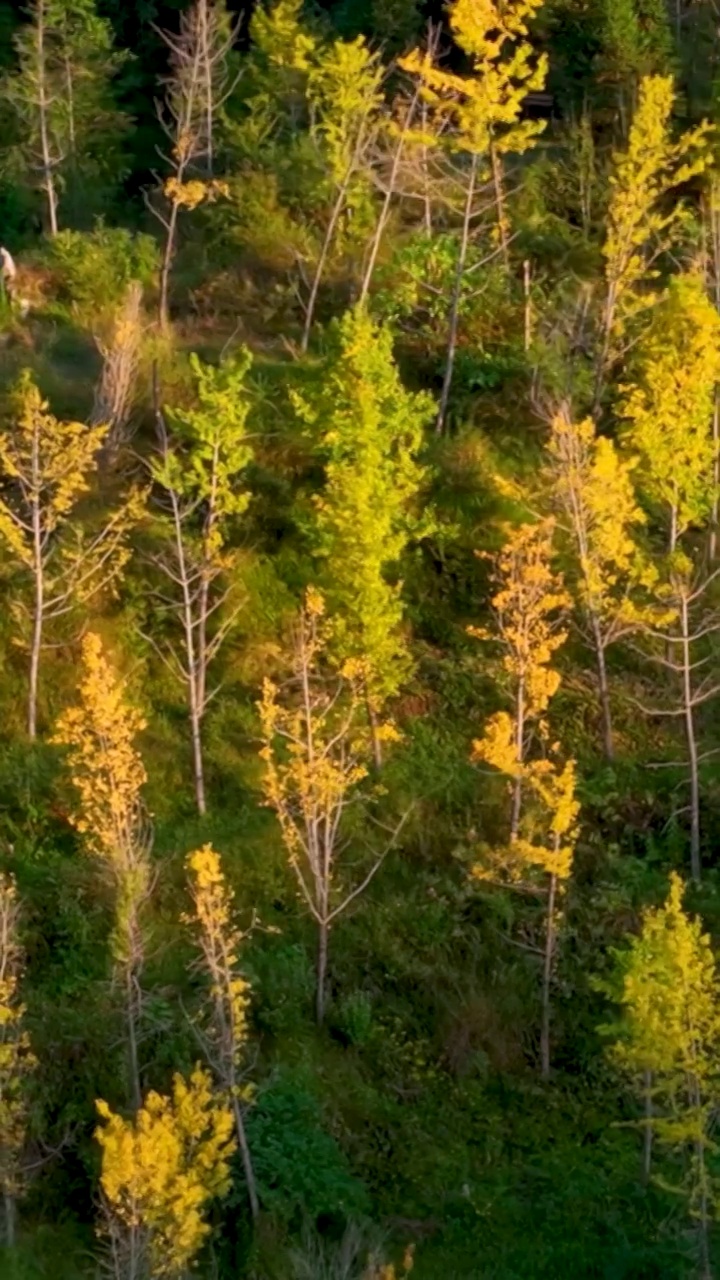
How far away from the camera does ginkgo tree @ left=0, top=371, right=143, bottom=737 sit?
74.5 feet

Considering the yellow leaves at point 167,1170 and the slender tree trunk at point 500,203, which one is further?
the slender tree trunk at point 500,203

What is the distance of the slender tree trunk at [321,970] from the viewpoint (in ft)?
69.6

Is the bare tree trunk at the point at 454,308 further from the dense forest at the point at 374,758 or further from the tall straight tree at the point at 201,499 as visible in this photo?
the tall straight tree at the point at 201,499

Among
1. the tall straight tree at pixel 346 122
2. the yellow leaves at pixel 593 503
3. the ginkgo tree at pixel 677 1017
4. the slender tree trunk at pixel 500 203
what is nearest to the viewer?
the ginkgo tree at pixel 677 1017

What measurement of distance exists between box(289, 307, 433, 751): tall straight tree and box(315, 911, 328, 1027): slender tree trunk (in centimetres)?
378

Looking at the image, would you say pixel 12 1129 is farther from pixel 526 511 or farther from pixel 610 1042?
pixel 526 511

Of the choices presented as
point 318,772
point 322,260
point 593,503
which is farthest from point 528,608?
point 322,260

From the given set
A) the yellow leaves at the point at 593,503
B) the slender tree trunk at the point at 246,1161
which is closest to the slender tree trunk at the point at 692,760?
the yellow leaves at the point at 593,503

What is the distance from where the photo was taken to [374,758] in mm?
24188

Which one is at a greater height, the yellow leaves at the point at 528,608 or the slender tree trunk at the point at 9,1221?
the yellow leaves at the point at 528,608

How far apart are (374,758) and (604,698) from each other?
12.5 feet

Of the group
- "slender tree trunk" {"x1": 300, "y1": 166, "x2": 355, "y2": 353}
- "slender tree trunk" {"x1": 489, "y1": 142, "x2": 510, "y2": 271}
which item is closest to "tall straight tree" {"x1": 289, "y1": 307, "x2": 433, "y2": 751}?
"slender tree trunk" {"x1": 489, "y1": 142, "x2": 510, "y2": 271}

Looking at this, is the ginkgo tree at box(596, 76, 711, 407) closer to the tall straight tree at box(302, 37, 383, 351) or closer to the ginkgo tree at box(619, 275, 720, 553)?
the ginkgo tree at box(619, 275, 720, 553)

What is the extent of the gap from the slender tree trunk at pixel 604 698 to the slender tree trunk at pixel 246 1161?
28.6ft
